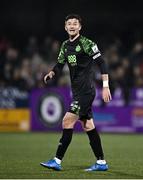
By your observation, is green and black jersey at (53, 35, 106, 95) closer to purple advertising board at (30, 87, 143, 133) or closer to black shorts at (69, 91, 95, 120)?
black shorts at (69, 91, 95, 120)

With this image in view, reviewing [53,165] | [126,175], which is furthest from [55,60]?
[126,175]

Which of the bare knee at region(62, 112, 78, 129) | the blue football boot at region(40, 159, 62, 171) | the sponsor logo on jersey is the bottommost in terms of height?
the blue football boot at region(40, 159, 62, 171)

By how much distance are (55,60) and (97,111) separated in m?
2.62

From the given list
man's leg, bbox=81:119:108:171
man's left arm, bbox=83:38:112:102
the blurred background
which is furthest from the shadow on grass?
the blurred background

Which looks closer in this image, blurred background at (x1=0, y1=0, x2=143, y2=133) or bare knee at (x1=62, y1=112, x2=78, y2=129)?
bare knee at (x1=62, y1=112, x2=78, y2=129)

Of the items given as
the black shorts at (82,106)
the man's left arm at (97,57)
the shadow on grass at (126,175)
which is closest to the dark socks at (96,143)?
the black shorts at (82,106)

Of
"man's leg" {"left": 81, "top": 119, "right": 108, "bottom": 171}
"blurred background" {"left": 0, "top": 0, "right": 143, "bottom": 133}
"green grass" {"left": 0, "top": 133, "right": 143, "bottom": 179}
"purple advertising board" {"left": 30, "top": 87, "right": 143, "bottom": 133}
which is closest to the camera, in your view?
"green grass" {"left": 0, "top": 133, "right": 143, "bottom": 179}

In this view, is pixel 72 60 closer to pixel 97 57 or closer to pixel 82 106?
pixel 97 57

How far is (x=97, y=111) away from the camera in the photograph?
19.3 meters

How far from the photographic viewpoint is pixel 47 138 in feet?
55.6

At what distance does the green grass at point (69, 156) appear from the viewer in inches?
367

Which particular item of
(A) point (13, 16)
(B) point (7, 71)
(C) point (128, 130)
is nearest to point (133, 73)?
(C) point (128, 130)

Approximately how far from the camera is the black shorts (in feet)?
31.8

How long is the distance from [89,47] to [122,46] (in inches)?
498
